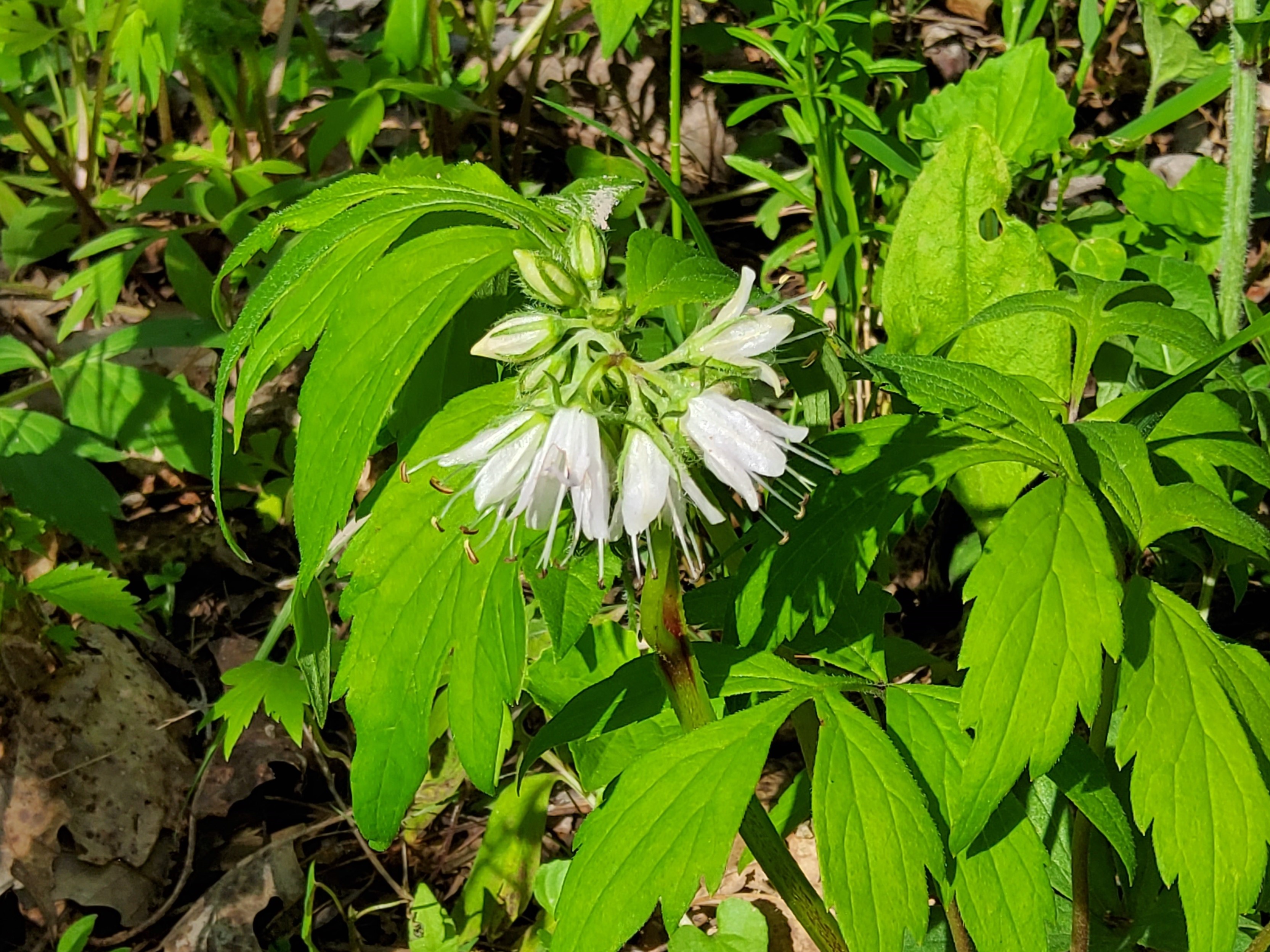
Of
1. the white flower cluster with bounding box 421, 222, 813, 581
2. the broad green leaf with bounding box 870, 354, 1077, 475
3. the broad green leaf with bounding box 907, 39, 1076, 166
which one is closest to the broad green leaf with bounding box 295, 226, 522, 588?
the white flower cluster with bounding box 421, 222, 813, 581

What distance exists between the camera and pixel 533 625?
2100 mm

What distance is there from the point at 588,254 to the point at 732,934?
4.41 ft

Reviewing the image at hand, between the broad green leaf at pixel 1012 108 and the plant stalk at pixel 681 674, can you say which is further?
the broad green leaf at pixel 1012 108

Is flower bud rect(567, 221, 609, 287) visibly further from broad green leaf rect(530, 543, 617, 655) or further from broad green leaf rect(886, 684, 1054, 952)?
broad green leaf rect(886, 684, 1054, 952)

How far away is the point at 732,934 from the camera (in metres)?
1.94

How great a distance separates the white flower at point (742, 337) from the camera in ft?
3.30

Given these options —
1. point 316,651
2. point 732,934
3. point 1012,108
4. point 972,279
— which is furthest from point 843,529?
point 1012,108

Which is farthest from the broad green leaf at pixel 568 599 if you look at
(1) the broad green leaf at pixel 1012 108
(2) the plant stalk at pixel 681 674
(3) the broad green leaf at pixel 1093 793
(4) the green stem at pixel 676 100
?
(1) the broad green leaf at pixel 1012 108

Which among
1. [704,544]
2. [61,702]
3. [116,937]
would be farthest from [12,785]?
[704,544]

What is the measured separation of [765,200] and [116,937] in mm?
2603

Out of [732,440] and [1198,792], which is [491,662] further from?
[1198,792]

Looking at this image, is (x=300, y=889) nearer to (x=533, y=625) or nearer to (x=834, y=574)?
(x=533, y=625)

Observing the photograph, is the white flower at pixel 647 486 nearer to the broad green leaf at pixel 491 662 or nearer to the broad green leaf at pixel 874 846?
the broad green leaf at pixel 491 662

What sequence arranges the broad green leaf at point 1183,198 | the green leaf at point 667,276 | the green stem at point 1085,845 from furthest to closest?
the broad green leaf at point 1183,198, the green stem at point 1085,845, the green leaf at point 667,276
